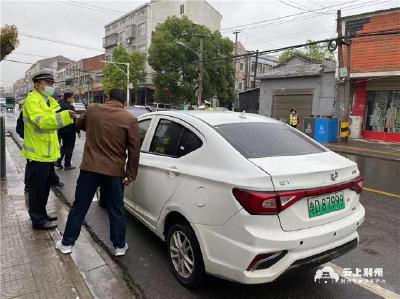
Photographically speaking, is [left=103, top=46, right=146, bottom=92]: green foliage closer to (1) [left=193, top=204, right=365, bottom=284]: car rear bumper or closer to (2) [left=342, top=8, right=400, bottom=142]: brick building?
(2) [left=342, top=8, right=400, bottom=142]: brick building

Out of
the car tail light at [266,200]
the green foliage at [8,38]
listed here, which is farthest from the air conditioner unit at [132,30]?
the car tail light at [266,200]

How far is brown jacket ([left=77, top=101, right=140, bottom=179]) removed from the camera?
3.64 metres

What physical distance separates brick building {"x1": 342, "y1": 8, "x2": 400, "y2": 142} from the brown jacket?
663 inches

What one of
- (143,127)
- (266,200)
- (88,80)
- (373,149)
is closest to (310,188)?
(266,200)

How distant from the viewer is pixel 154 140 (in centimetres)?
414

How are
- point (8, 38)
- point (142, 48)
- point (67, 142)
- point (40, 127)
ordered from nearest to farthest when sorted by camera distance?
point (40, 127) → point (8, 38) → point (67, 142) → point (142, 48)

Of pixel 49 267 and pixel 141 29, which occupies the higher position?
pixel 141 29

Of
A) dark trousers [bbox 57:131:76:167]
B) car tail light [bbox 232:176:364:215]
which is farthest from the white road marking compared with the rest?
dark trousers [bbox 57:131:76:167]

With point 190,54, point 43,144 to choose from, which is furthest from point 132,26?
point 43,144

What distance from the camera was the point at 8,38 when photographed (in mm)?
7754

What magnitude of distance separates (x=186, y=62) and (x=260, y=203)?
35.5m

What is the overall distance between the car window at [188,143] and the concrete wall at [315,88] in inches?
758

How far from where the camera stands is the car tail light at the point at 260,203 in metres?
2.67

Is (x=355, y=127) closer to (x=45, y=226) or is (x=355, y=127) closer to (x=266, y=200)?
(x=45, y=226)
